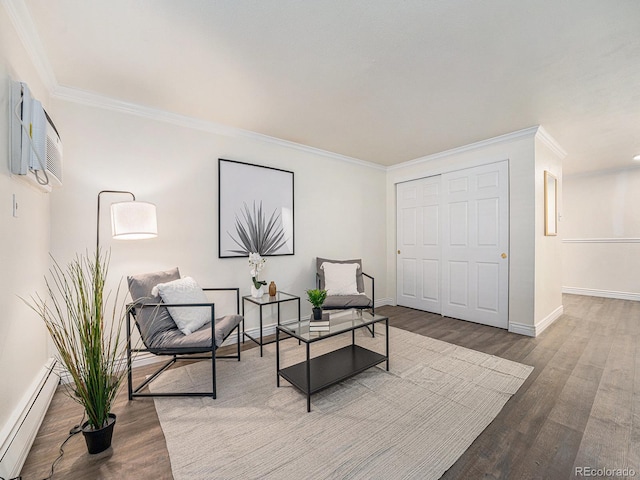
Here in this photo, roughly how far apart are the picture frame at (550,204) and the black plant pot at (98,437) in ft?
14.7

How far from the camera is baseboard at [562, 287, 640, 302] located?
16.5ft

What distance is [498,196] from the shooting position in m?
3.57

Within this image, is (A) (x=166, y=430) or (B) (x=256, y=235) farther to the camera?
(B) (x=256, y=235)

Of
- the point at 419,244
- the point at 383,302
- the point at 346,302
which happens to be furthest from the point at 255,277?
the point at 419,244

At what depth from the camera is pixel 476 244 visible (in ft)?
12.4

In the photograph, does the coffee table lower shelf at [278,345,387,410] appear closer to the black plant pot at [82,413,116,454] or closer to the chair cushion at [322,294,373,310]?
the chair cushion at [322,294,373,310]

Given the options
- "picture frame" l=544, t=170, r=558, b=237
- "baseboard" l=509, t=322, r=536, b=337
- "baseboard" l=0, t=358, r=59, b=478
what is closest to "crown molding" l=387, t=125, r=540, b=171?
"picture frame" l=544, t=170, r=558, b=237

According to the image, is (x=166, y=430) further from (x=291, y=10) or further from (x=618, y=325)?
(x=618, y=325)

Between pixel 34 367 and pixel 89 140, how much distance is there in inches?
69.6

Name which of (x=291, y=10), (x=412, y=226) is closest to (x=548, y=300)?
(x=412, y=226)

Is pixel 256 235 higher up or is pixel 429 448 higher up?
pixel 256 235

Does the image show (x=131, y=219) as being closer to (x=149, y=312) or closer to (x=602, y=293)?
(x=149, y=312)

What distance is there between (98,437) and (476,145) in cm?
455

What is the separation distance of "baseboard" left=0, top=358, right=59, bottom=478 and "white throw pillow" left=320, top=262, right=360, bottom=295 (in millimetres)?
2569
